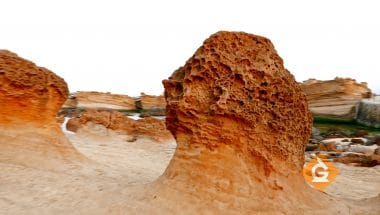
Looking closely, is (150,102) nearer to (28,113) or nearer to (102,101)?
(102,101)

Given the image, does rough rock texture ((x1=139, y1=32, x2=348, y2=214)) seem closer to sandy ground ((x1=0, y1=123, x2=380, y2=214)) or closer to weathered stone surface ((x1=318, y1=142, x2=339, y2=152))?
sandy ground ((x1=0, y1=123, x2=380, y2=214))

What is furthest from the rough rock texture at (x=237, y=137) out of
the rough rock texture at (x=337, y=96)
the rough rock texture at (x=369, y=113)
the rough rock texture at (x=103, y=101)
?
the rough rock texture at (x=103, y=101)

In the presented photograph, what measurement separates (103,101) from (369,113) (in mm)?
16667

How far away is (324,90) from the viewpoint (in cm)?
1869

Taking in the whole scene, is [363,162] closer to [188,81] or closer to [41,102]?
[188,81]

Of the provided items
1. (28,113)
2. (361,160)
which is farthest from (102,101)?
(361,160)

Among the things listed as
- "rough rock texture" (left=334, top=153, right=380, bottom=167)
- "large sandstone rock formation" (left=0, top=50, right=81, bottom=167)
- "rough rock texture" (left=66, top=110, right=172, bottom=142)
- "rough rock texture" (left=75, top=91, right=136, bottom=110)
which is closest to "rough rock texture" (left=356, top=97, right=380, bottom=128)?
"rough rock texture" (left=334, top=153, right=380, bottom=167)

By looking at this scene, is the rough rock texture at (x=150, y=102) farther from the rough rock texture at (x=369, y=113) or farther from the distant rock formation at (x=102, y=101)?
A: the rough rock texture at (x=369, y=113)

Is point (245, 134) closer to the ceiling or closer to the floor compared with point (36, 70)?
closer to the floor

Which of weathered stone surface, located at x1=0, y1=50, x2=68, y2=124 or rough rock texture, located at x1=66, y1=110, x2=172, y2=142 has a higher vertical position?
weathered stone surface, located at x1=0, y1=50, x2=68, y2=124

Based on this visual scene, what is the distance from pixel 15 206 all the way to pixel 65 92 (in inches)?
124

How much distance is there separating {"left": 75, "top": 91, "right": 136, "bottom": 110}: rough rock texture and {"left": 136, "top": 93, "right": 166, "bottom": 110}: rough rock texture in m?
0.69

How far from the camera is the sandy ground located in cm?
360

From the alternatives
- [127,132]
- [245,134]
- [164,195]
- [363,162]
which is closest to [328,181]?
[363,162]
